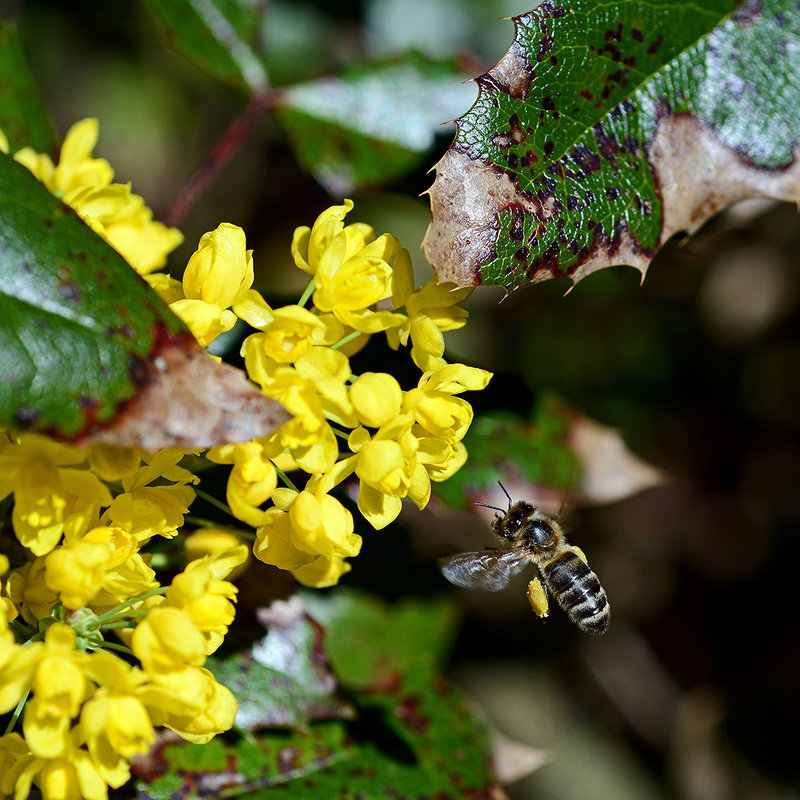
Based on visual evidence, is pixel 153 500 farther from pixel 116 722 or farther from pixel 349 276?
pixel 349 276

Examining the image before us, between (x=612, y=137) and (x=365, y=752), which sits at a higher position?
(x=612, y=137)

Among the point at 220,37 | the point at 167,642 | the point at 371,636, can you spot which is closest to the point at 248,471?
the point at 167,642

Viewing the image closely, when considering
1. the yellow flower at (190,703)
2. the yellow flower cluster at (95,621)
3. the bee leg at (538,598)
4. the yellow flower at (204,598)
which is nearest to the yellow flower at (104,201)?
the yellow flower cluster at (95,621)

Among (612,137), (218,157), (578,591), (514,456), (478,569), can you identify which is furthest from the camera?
(218,157)

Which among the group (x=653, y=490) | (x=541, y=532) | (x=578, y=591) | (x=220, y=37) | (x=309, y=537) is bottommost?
(x=653, y=490)

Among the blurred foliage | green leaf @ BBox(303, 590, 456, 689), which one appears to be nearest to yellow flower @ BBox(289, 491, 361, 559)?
green leaf @ BBox(303, 590, 456, 689)

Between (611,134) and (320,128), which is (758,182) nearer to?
(611,134)

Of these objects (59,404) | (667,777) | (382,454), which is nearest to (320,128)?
(382,454)
